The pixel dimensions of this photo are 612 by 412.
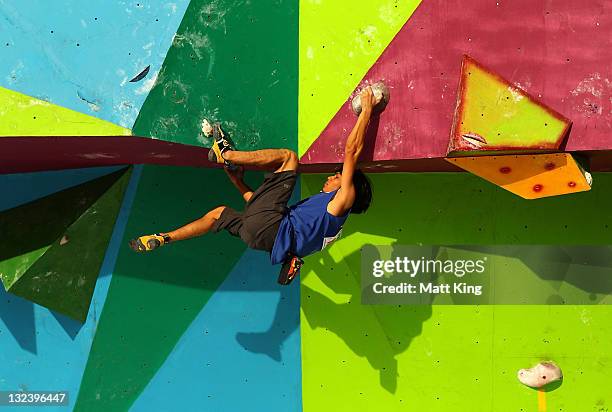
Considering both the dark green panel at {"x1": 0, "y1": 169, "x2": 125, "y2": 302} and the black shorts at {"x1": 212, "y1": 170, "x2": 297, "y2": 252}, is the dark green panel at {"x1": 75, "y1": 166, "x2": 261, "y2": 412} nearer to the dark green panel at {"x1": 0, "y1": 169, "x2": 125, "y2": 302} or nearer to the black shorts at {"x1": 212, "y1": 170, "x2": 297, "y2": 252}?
the dark green panel at {"x1": 0, "y1": 169, "x2": 125, "y2": 302}

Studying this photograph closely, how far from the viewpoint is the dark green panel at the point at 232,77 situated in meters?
2.22

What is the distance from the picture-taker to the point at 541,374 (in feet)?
9.09

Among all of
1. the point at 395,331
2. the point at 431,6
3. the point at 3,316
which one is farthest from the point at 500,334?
the point at 3,316

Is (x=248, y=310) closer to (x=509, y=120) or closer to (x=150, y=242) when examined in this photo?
(x=150, y=242)

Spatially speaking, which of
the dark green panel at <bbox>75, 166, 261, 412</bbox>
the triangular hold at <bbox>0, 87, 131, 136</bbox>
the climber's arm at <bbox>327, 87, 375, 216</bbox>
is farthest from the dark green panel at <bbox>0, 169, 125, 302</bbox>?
the climber's arm at <bbox>327, 87, 375, 216</bbox>

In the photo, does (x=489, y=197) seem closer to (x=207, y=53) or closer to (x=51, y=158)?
(x=207, y=53)

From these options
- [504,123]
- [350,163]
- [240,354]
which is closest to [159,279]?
[240,354]

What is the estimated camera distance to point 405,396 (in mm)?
2854

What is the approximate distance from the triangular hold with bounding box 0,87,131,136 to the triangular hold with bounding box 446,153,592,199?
167 cm

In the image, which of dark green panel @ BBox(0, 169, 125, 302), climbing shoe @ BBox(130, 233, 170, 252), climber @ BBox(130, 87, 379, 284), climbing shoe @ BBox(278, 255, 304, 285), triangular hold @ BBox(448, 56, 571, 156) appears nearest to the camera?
triangular hold @ BBox(448, 56, 571, 156)

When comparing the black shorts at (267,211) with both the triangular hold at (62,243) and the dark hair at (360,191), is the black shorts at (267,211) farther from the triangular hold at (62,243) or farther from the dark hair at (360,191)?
the triangular hold at (62,243)

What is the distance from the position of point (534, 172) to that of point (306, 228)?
3.43ft

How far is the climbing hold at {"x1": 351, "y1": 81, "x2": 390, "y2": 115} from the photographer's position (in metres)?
2.15

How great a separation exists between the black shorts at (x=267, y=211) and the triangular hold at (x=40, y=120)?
2.43 feet
